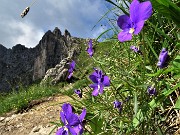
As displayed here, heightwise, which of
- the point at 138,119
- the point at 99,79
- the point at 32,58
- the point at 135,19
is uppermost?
the point at 32,58

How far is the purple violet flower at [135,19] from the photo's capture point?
1.23m

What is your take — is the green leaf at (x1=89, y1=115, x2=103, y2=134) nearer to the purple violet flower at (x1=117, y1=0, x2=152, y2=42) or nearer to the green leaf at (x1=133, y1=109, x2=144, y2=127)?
the green leaf at (x1=133, y1=109, x2=144, y2=127)

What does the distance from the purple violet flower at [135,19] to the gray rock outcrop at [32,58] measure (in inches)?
1264

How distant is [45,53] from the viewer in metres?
35.0

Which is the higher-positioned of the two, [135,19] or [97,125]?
[135,19]

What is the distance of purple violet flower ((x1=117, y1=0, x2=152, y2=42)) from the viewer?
1.23 metres

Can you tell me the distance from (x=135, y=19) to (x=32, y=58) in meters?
36.5

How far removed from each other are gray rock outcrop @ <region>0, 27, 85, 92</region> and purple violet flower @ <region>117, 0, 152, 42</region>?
32106 millimetres

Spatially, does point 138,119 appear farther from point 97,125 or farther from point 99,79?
point 97,125

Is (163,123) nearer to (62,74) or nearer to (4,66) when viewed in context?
(62,74)

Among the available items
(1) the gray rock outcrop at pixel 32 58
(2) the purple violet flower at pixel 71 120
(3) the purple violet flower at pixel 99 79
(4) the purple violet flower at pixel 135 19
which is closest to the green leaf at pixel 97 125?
(3) the purple violet flower at pixel 99 79

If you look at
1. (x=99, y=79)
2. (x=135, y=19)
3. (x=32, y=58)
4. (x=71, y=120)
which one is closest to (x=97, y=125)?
(x=99, y=79)

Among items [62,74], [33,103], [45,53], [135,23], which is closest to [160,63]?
[135,23]

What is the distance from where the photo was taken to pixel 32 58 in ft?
122
